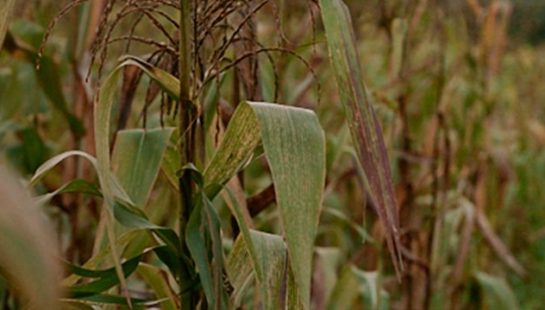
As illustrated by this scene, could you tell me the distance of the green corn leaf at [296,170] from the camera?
54cm

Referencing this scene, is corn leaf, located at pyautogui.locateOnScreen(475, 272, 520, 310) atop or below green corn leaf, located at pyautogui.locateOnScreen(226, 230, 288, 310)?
below

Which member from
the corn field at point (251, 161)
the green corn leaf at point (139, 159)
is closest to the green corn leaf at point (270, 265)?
the corn field at point (251, 161)

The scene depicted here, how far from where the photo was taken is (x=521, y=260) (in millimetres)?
2484

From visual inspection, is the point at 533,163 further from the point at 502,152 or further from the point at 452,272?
the point at 452,272

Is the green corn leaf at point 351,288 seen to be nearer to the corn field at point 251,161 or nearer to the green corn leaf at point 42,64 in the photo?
the corn field at point 251,161

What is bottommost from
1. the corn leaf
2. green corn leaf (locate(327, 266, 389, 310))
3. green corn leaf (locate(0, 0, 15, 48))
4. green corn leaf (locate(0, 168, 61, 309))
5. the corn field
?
the corn leaf

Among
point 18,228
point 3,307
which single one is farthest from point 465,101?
point 18,228

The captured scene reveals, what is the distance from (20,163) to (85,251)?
191mm

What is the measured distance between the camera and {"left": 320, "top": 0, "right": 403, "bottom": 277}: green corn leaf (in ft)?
1.71

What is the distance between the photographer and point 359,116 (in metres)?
0.53

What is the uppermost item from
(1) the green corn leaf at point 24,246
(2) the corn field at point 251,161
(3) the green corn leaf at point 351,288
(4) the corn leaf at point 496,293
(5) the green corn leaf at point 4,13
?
(5) the green corn leaf at point 4,13

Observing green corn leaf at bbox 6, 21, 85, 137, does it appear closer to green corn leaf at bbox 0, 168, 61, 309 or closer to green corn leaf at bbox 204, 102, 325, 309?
green corn leaf at bbox 204, 102, 325, 309

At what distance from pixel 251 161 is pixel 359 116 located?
162 millimetres

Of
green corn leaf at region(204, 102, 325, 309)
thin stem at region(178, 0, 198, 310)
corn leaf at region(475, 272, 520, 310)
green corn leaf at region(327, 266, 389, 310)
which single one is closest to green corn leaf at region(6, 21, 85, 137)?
green corn leaf at region(327, 266, 389, 310)
